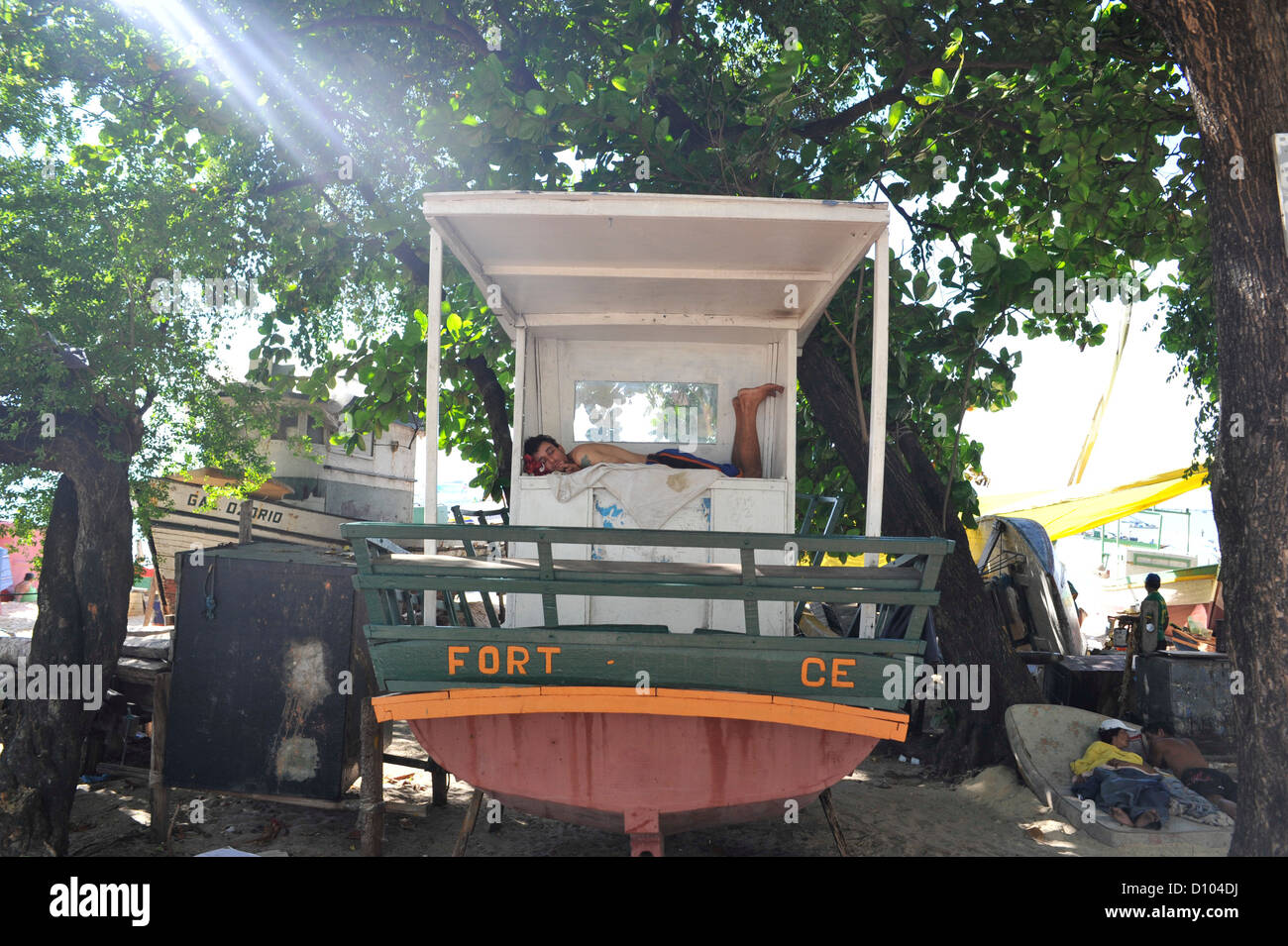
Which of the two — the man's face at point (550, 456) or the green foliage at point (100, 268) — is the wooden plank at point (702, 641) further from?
the green foliage at point (100, 268)

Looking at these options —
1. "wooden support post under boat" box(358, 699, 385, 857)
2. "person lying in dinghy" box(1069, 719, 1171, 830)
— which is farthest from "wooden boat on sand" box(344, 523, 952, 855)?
"person lying in dinghy" box(1069, 719, 1171, 830)

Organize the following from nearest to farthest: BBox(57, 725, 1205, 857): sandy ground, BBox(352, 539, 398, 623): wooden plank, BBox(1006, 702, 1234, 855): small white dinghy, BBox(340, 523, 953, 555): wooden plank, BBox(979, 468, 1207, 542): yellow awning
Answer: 1. BBox(340, 523, 953, 555): wooden plank
2. BBox(352, 539, 398, 623): wooden plank
3. BBox(57, 725, 1205, 857): sandy ground
4. BBox(1006, 702, 1234, 855): small white dinghy
5. BBox(979, 468, 1207, 542): yellow awning

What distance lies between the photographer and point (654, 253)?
5.54m

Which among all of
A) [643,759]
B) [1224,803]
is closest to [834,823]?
[643,759]

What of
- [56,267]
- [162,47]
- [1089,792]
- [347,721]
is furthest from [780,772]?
[162,47]

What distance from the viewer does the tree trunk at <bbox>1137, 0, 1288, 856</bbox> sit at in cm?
404

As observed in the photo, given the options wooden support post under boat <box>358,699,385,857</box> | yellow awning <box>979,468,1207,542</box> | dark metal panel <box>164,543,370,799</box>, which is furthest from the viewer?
yellow awning <box>979,468,1207,542</box>

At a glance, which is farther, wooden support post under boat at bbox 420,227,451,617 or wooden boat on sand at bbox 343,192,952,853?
wooden support post under boat at bbox 420,227,451,617

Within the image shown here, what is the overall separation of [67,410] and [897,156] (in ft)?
22.7

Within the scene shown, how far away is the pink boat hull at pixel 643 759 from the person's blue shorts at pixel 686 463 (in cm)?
224

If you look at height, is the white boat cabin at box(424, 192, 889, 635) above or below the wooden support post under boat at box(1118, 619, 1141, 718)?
above

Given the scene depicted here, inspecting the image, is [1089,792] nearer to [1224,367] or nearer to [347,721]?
[1224,367]

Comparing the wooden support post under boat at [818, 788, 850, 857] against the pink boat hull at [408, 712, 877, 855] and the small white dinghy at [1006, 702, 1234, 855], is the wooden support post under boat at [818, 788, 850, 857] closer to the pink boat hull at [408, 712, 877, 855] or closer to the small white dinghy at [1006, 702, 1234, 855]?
the pink boat hull at [408, 712, 877, 855]

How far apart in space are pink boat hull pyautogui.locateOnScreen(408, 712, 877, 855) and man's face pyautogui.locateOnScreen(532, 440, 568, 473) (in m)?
2.31
